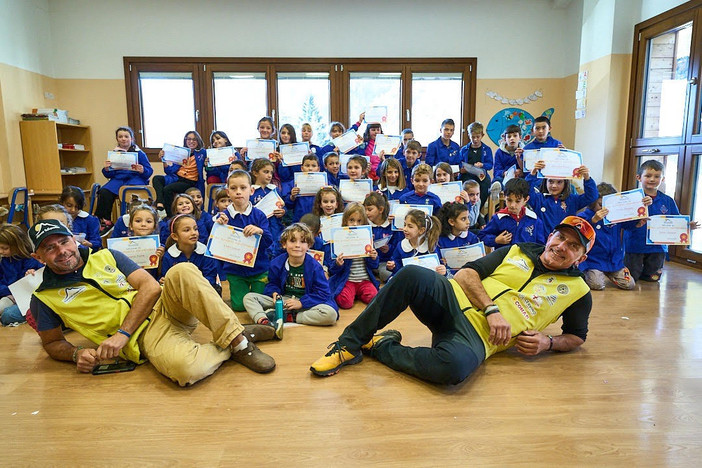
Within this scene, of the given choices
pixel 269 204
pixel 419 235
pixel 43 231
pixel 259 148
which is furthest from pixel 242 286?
pixel 259 148

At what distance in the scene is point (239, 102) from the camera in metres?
7.21

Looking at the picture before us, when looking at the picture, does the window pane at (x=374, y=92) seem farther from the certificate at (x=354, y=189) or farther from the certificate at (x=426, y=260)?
the certificate at (x=426, y=260)

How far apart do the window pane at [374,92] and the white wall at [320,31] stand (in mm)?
352

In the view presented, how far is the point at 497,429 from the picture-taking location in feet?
5.79

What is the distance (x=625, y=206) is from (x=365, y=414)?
319 centimetres

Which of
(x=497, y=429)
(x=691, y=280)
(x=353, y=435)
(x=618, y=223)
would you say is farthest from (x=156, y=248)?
(x=691, y=280)

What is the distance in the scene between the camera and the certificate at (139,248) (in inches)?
122

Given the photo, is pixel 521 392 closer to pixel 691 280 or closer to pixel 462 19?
pixel 691 280

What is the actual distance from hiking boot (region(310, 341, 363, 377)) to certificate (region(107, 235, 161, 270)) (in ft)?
5.17

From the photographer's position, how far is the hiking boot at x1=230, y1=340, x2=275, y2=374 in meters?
2.24

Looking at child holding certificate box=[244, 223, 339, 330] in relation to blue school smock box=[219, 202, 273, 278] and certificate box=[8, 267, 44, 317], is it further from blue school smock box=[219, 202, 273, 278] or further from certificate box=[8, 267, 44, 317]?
certificate box=[8, 267, 44, 317]

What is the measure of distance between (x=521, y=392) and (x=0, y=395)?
240 cm

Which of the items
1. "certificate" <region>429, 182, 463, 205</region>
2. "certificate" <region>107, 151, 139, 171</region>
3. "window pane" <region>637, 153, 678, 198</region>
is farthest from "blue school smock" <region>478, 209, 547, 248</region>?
"certificate" <region>107, 151, 139, 171</region>

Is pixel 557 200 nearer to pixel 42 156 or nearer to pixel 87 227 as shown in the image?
pixel 87 227
